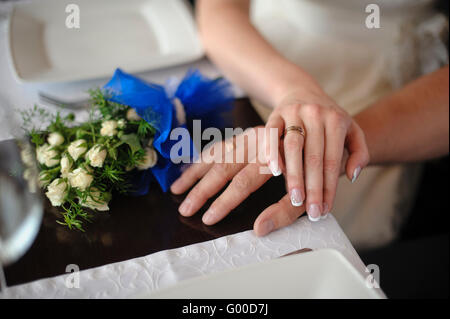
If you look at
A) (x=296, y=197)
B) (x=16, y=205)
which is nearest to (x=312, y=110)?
(x=296, y=197)

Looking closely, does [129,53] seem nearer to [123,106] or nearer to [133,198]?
[123,106]

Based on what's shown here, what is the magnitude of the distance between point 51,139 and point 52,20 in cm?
54

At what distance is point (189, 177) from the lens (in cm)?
71

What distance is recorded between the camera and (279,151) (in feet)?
2.35

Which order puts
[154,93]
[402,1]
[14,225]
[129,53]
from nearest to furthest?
[14,225]
[154,93]
[129,53]
[402,1]

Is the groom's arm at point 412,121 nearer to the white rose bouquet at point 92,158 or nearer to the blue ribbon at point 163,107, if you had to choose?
the blue ribbon at point 163,107

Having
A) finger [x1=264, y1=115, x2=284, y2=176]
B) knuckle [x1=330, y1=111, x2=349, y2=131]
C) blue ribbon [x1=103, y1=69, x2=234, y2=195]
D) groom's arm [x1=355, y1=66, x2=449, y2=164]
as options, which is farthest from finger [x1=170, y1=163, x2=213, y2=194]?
groom's arm [x1=355, y1=66, x2=449, y2=164]

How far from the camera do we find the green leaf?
646mm

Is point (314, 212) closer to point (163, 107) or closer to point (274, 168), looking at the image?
point (274, 168)

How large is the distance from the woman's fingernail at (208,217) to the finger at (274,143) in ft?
0.40

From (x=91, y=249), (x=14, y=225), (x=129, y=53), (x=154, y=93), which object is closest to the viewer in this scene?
(x=14, y=225)

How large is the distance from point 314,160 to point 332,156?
4 cm

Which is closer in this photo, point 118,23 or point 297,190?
point 297,190

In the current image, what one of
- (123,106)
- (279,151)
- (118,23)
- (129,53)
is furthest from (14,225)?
(118,23)
